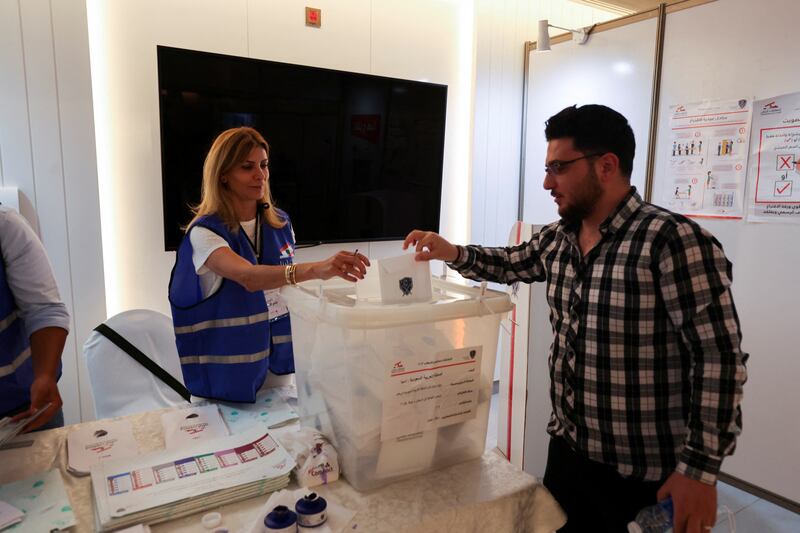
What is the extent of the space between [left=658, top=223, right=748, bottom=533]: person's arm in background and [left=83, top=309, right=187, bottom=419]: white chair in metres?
1.46

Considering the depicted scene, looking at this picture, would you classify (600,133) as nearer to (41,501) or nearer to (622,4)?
(41,501)

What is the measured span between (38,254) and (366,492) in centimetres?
102

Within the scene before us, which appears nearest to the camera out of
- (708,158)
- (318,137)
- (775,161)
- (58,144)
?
(58,144)

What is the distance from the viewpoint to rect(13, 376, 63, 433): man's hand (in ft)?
4.40

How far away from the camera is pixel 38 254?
142 centimetres

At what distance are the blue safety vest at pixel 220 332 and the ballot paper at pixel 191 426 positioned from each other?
0.32 feet

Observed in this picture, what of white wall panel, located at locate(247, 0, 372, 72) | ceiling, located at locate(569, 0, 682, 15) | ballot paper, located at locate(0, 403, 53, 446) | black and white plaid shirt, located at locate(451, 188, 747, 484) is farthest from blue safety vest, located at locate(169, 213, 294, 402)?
ceiling, located at locate(569, 0, 682, 15)

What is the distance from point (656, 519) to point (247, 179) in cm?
146

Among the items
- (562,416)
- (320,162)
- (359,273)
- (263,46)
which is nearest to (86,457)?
(359,273)

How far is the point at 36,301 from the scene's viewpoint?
4.64 ft

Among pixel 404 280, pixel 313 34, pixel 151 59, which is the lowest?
pixel 404 280

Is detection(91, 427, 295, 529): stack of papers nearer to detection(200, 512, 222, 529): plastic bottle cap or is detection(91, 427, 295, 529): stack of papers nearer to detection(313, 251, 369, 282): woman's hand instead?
detection(200, 512, 222, 529): plastic bottle cap

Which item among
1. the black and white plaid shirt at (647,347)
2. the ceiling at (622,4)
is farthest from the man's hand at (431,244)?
the ceiling at (622,4)

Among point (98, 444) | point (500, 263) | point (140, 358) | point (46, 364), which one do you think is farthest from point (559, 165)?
point (140, 358)
